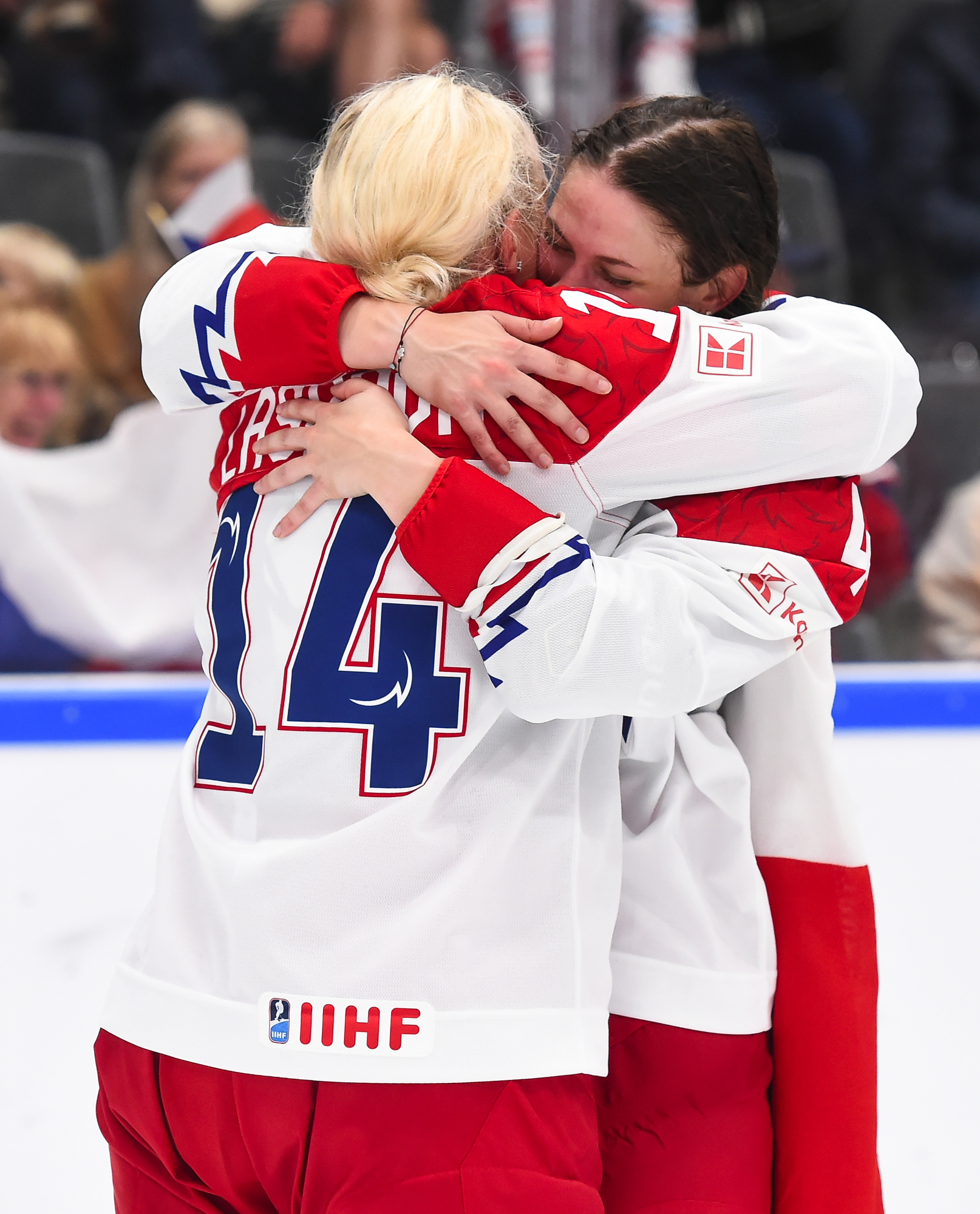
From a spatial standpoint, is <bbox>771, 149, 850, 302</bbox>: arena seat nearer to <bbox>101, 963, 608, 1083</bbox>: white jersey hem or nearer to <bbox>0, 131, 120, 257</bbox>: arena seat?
<bbox>0, 131, 120, 257</bbox>: arena seat

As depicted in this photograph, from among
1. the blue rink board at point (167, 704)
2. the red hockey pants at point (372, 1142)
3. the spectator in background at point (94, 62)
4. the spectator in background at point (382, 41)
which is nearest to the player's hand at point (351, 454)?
the red hockey pants at point (372, 1142)

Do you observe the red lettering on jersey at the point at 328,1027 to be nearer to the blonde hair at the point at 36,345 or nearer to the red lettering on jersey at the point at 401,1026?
the red lettering on jersey at the point at 401,1026

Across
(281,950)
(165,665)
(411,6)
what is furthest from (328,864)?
(411,6)

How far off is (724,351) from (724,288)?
0.12m

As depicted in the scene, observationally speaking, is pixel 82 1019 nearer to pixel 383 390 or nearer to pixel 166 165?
pixel 383 390

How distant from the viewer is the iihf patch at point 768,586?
0.76m

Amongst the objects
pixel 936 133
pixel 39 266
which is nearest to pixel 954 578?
pixel 39 266

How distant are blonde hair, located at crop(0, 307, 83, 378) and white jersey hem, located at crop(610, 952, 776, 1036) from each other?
1.25 metres

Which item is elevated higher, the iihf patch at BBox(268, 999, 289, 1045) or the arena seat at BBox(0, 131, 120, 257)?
the iihf patch at BBox(268, 999, 289, 1045)

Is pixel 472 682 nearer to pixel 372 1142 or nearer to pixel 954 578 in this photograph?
pixel 372 1142

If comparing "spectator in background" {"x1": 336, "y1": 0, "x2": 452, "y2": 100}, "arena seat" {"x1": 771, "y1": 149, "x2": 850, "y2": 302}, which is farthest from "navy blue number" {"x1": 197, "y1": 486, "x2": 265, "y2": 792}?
"spectator in background" {"x1": 336, "y1": 0, "x2": 452, "y2": 100}

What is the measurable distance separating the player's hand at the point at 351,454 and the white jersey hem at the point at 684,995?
13.8 inches

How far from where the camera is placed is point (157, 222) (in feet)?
7.38

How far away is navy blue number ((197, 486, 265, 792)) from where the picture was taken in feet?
2.66
